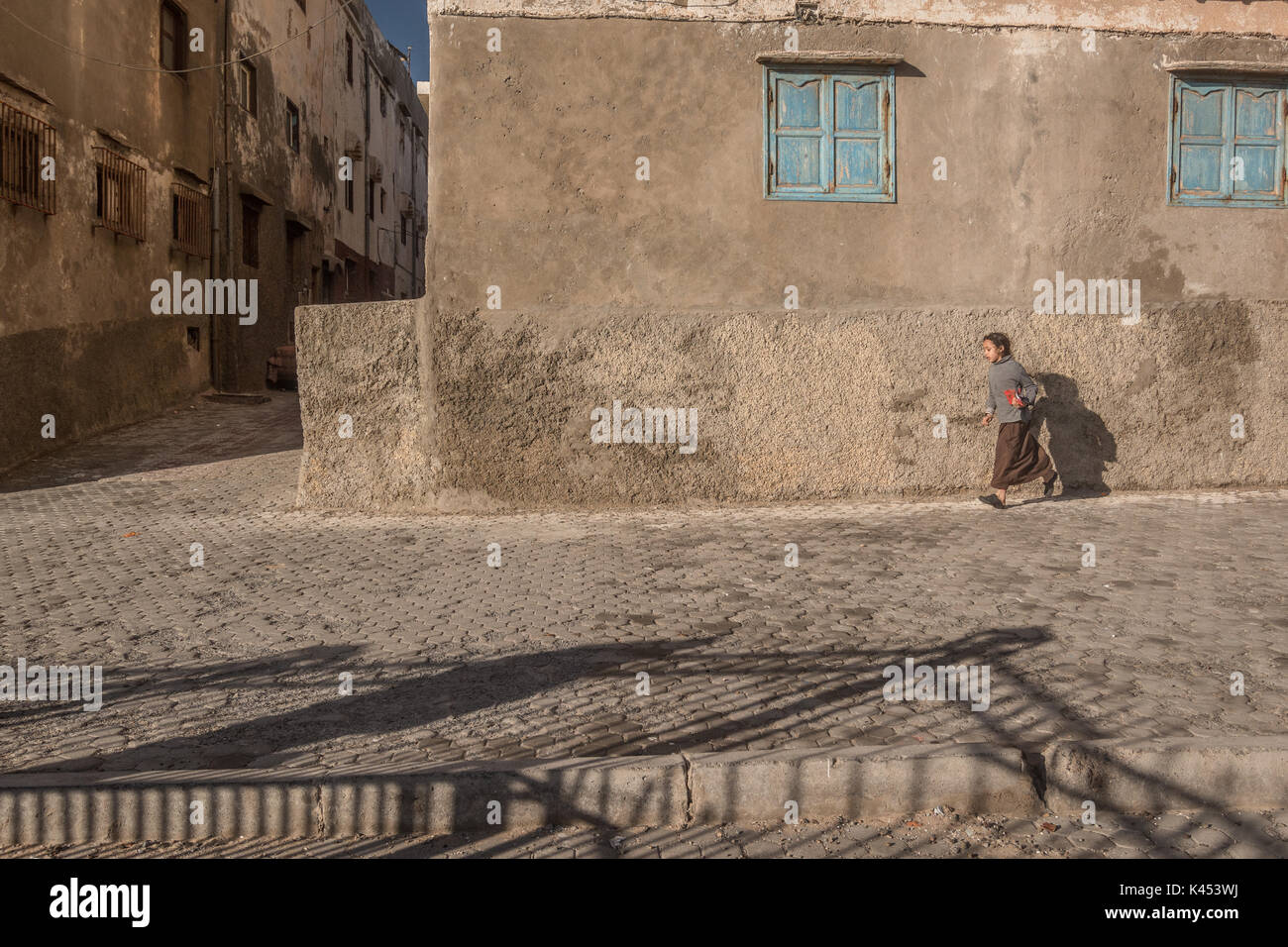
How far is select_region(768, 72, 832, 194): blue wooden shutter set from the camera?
9.48 metres

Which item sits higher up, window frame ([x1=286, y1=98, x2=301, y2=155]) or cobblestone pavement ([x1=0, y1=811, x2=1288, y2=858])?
window frame ([x1=286, y1=98, x2=301, y2=155])

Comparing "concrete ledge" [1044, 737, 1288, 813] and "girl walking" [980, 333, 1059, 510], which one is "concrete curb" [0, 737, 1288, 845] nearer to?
"concrete ledge" [1044, 737, 1288, 813]

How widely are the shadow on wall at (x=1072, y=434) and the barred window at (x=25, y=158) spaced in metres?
10.7

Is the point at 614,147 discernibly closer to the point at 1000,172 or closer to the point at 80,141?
the point at 1000,172

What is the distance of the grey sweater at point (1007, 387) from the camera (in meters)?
8.88

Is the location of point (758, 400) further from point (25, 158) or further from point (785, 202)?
point (25, 158)

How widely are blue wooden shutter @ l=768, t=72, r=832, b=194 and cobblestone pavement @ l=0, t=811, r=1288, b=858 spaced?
283 inches

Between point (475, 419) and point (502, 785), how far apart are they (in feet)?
19.9

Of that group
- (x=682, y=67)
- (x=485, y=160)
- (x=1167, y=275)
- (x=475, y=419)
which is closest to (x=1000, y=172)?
(x=1167, y=275)

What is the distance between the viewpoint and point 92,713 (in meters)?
4.22

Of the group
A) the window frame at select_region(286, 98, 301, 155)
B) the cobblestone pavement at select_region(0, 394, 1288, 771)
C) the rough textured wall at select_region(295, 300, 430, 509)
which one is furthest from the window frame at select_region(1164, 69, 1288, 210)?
the window frame at select_region(286, 98, 301, 155)

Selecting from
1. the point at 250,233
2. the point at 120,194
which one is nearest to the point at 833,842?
the point at 120,194

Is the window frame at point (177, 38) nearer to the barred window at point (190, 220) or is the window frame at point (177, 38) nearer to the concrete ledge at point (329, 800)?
the barred window at point (190, 220)
